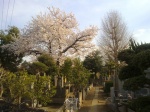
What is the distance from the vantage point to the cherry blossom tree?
25203 millimetres

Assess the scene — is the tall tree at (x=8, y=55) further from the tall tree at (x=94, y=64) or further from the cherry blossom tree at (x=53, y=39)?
the tall tree at (x=94, y=64)

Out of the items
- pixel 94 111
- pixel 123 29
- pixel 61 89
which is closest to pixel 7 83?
pixel 94 111

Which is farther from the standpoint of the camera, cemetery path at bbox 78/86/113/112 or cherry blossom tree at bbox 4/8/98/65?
cherry blossom tree at bbox 4/8/98/65

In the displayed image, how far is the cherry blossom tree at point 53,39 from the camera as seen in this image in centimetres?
2520

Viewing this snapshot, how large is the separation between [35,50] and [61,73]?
4005 millimetres

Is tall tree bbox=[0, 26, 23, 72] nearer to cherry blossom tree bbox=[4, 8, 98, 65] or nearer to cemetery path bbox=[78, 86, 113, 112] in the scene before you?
cherry blossom tree bbox=[4, 8, 98, 65]

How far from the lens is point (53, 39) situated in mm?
25219

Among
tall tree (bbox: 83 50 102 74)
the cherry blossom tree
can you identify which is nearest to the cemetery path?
the cherry blossom tree

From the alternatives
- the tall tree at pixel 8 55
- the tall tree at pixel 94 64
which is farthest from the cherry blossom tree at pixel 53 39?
the tall tree at pixel 94 64

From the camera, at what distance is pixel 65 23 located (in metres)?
26.9

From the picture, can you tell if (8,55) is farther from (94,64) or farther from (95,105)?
(94,64)

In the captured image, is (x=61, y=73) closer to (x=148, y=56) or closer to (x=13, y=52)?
(x=13, y=52)

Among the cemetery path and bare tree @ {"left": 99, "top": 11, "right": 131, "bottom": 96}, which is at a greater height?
bare tree @ {"left": 99, "top": 11, "right": 131, "bottom": 96}

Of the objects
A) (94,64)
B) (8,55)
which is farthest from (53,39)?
(94,64)
